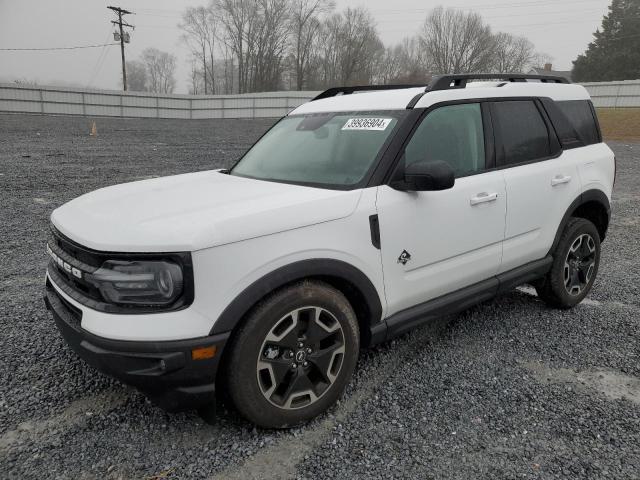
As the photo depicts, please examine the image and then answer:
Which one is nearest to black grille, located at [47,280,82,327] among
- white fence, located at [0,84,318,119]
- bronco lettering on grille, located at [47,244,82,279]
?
bronco lettering on grille, located at [47,244,82,279]

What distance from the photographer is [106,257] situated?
2223 millimetres

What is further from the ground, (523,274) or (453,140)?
(453,140)

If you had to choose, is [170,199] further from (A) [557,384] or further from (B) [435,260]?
(A) [557,384]

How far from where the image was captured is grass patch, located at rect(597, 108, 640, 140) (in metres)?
24.4

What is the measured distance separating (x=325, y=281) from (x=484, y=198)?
1.31 metres

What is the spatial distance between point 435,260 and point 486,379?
845 mm

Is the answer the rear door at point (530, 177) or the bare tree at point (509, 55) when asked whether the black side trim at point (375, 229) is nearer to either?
the rear door at point (530, 177)

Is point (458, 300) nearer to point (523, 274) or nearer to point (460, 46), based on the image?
point (523, 274)

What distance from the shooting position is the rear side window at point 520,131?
351 cm

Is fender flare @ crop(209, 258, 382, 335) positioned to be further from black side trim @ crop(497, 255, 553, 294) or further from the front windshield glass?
black side trim @ crop(497, 255, 553, 294)

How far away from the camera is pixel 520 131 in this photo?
3650 millimetres

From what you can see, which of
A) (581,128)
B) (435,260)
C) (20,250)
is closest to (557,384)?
(435,260)

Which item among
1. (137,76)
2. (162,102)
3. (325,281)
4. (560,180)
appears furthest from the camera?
(137,76)

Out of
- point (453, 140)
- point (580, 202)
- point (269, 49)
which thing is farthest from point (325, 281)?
point (269, 49)
